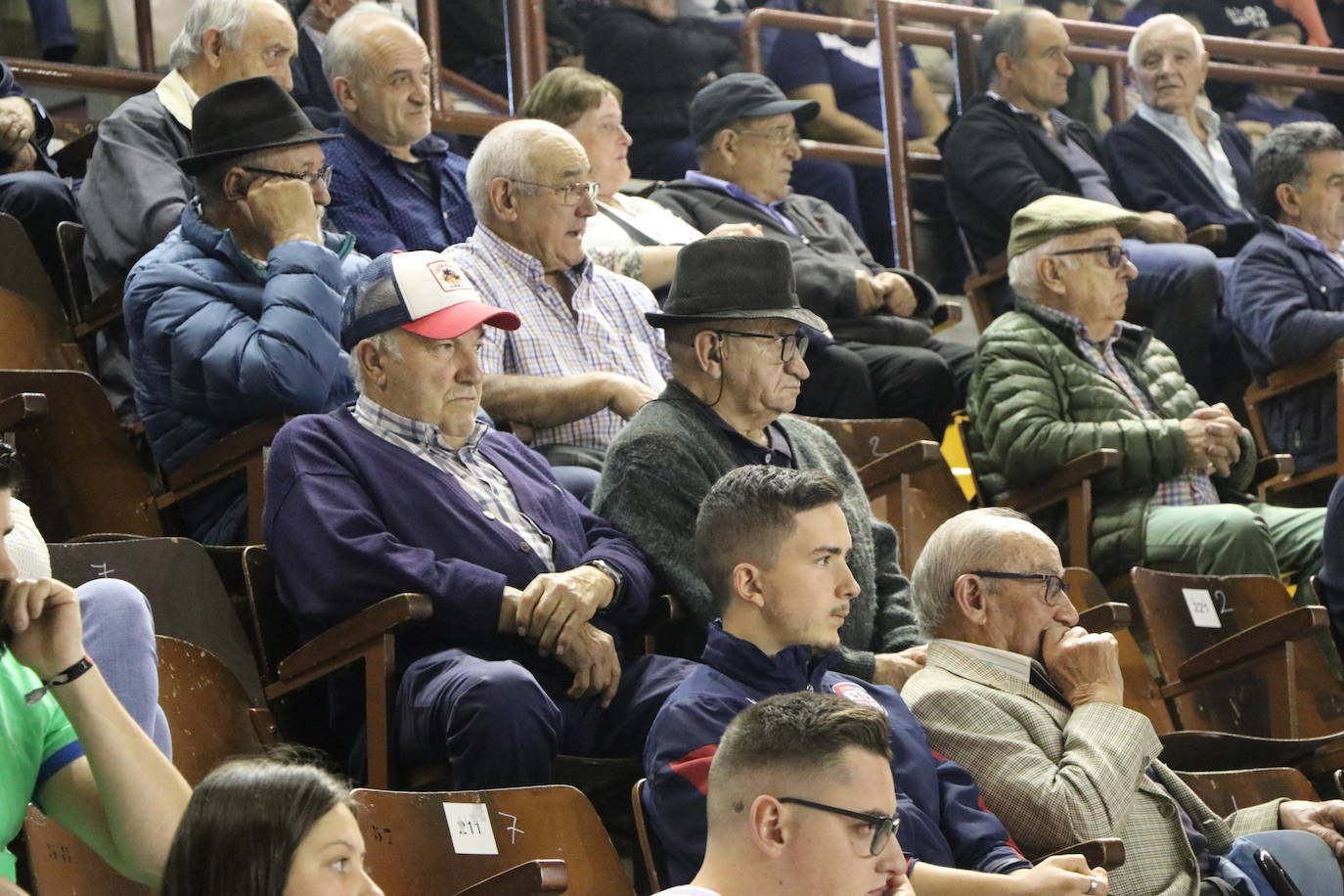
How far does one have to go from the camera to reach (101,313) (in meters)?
4.30

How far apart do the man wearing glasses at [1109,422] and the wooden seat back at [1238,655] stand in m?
0.22

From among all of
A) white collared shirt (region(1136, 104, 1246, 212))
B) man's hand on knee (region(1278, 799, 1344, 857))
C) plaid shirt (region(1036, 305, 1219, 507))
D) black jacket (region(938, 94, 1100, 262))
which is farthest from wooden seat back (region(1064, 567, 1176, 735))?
white collared shirt (region(1136, 104, 1246, 212))

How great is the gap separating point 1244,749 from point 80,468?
2.15 metres

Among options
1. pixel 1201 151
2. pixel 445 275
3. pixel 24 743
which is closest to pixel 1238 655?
pixel 445 275

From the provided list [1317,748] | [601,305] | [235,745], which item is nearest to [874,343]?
Answer: [601,305]

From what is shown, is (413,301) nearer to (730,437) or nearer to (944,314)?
(730,437)

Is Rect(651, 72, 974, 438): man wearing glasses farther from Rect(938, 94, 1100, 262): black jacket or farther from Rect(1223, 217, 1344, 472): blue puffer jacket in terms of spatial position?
Rect(1223, 217, 1344, 472): blue puffer jacket

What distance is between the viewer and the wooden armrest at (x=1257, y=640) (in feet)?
12.6

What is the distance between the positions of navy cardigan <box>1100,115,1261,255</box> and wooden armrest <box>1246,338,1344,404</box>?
913mm

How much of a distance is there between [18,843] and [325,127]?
2.88 metres

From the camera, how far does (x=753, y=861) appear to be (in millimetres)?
2176

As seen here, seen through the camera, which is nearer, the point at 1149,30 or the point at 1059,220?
the point at 1059,220

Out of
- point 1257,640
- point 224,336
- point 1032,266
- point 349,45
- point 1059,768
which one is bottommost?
point 1257,640

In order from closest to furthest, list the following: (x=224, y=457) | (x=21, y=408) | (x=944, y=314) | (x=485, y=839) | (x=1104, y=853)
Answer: (x=485, y=839) < (x=1104, y=853) < (x=21, y=408) < (x=224, y=457) < (x=944, y=314)
